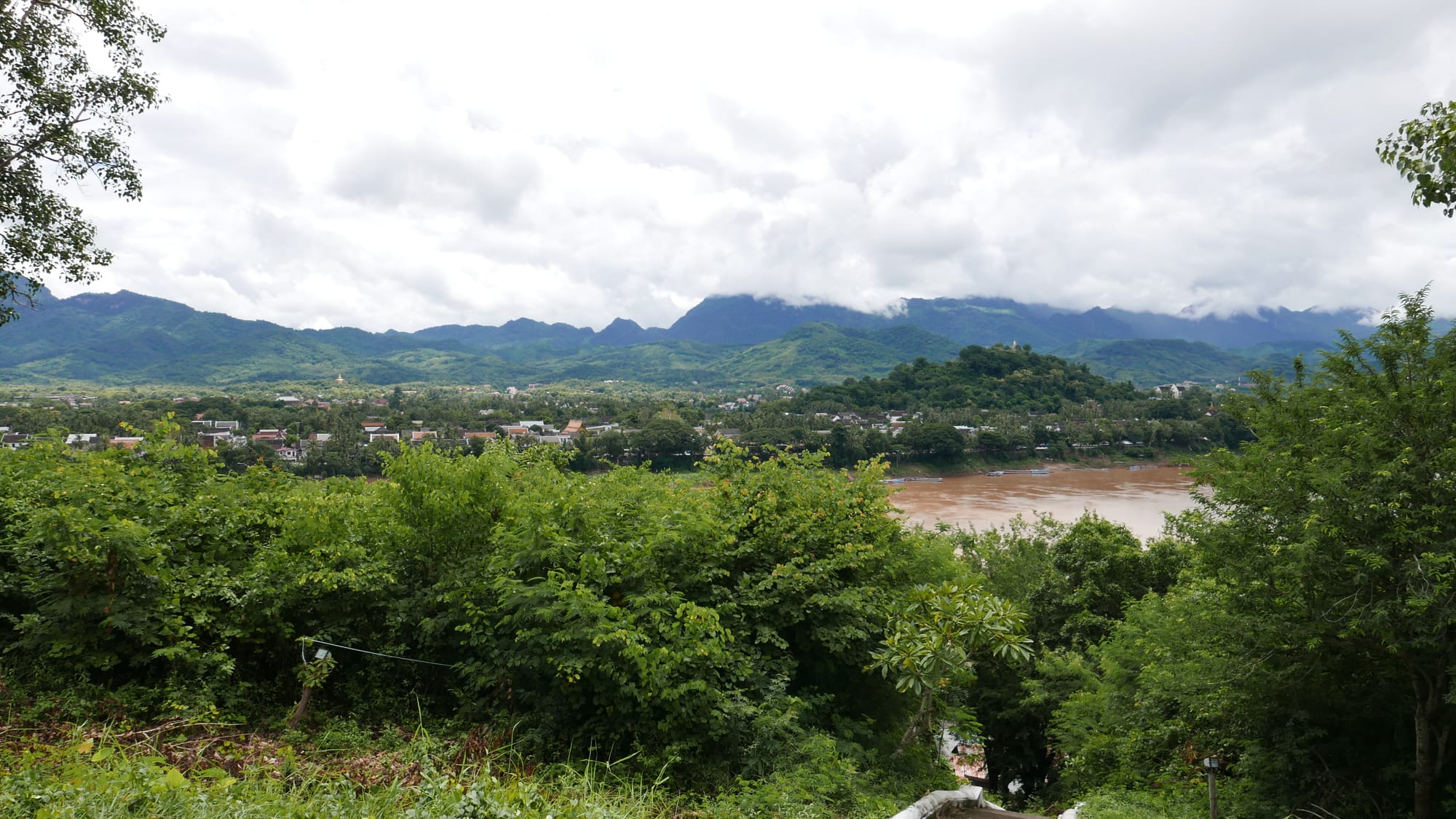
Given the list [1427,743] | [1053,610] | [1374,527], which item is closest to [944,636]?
[1374,527]

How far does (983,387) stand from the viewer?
298 feet

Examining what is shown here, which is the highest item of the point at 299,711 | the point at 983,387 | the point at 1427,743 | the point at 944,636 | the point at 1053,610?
the point at 983,387

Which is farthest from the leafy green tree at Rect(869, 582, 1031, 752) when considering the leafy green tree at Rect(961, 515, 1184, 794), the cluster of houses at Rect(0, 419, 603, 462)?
the cluster of houses at Rect(0, 419, 603, 462)

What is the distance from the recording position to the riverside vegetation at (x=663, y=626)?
5.07m

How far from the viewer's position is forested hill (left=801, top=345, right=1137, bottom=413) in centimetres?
8675

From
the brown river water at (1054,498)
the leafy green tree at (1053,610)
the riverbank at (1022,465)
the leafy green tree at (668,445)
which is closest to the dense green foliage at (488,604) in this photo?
the leafy green tree at (1053,610)

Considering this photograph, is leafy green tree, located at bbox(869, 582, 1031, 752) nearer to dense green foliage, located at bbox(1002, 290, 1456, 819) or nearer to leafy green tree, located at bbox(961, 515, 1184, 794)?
dense green foliage, located at bbox(1002, 290, 1456, 819)

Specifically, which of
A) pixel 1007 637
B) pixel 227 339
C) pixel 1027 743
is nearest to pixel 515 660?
pixel 1007 637

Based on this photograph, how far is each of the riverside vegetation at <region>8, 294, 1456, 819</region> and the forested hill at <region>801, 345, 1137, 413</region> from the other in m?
80.0

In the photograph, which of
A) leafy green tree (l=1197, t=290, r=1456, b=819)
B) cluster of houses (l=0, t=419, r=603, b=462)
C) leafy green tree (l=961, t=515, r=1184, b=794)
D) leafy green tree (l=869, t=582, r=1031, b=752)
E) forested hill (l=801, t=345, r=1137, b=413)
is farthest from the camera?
forested hill (l=801, t=345, r=1137, b=413)

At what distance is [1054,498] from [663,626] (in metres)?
45.1

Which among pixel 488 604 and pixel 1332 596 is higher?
pixel 1332 596

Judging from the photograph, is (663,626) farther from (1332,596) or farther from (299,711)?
(1332,596)

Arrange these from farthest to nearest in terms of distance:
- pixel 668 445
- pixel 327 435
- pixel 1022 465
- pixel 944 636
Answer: pixel 1022 465
pixel 327 435
pixel 668 445
pixel 944 636
